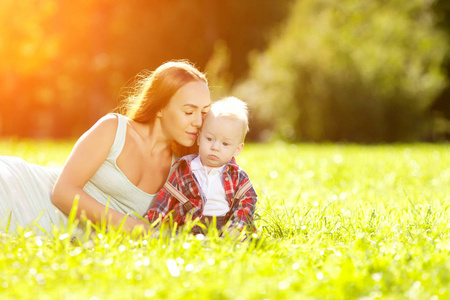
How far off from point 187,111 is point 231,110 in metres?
0.36

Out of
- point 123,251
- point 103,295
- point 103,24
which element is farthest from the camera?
point 103,24

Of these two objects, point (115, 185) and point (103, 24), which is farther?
point (103, 24)

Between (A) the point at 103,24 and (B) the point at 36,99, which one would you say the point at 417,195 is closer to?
(A) the point at 103,24

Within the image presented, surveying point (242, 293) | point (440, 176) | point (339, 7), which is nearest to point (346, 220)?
point (242, 293)

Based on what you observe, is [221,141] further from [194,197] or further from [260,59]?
[260,59]

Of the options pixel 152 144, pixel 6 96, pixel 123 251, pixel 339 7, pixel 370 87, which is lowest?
pixel 6 96

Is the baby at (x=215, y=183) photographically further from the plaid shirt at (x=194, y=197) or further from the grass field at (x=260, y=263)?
the grass field at (x=260, y=263)

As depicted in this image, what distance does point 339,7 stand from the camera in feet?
81.3

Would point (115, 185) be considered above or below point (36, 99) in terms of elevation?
above

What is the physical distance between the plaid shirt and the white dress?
1.08 feet

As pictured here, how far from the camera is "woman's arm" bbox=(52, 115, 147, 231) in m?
4.09

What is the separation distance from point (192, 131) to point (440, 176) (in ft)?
19.3

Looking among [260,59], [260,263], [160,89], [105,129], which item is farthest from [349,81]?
[260,263]

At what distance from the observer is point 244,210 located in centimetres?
408
